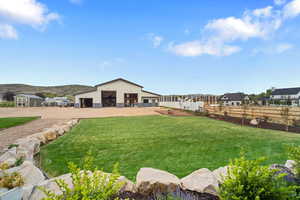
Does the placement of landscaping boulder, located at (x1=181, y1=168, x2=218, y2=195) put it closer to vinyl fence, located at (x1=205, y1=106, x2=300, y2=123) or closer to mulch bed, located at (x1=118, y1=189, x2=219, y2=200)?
mulch bed, located at (x1=118, y1=189, x2=219, y2=200)

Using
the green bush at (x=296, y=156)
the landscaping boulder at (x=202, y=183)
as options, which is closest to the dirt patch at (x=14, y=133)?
the landscaping boulder at (x=202, y=183)

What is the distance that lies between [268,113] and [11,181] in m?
13.1

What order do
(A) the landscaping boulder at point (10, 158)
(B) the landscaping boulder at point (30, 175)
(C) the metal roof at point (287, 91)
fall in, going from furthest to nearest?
(C) the metal roof at point (287, 91) < (A) the landscaping boulder at point (10, 158) < (B) the landscaping boulder at point (30, 175)

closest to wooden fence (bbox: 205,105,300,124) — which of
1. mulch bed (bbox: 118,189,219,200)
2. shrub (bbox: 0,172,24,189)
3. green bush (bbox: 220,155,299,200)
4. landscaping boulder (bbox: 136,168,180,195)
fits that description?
mulch bed (bbox: 118,189,219,200)

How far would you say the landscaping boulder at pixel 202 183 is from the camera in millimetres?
1861

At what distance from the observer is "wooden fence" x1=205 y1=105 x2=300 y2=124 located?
8.50m

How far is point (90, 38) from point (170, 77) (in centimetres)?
1505

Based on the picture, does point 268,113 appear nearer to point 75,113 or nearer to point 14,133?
point 14,133

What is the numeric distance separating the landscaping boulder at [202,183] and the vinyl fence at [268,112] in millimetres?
8520

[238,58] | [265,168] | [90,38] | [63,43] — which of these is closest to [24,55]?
[63,43]

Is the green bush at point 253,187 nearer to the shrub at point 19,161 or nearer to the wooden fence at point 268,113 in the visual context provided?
the shrub at point 19,161

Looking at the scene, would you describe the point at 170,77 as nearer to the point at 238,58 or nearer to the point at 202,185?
the point at 238,58

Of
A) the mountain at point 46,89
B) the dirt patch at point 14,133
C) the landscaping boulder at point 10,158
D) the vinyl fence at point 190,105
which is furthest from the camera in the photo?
the mountain at point 46,89

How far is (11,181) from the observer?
6.60 feet
